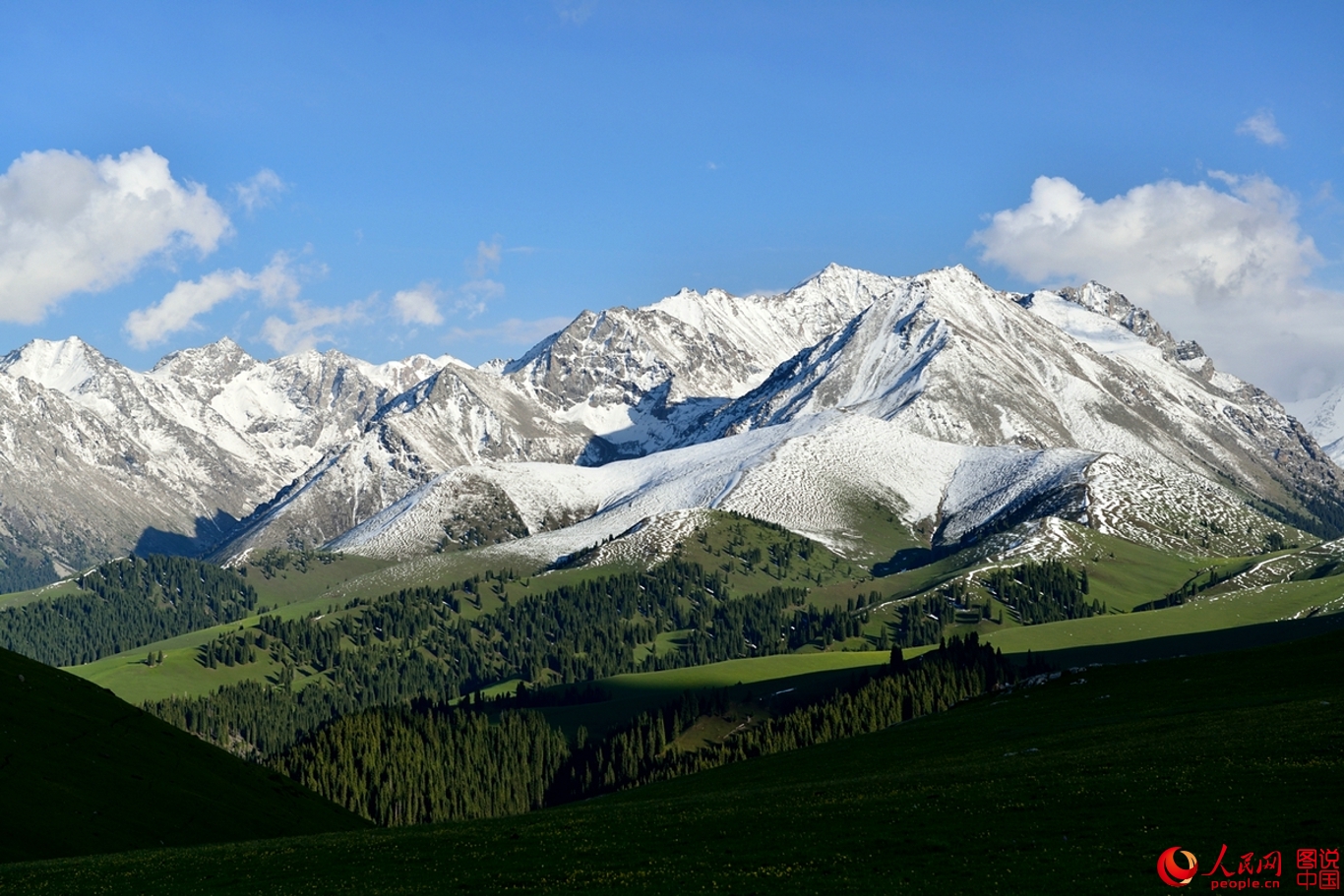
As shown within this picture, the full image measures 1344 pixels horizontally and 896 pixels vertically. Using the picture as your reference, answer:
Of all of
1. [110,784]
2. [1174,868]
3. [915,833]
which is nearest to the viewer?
[1174,868]

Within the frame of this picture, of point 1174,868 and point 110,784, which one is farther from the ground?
point 110,784

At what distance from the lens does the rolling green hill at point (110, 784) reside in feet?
267

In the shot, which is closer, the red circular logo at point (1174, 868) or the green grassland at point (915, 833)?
the red circular logo at point (1174, 868)

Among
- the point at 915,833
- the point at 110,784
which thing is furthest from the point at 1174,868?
the point at 110,784

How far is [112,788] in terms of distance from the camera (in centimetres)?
9162

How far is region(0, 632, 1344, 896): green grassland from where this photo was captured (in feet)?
162

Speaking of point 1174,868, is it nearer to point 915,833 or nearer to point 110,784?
point 915,833

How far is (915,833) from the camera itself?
56.7 m

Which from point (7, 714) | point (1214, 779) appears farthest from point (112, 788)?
point (1214, 779)

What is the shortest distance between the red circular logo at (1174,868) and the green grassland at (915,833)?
44 cm

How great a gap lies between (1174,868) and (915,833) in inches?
524

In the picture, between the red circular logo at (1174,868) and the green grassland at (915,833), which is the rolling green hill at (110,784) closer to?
the green grassland at (915,833)

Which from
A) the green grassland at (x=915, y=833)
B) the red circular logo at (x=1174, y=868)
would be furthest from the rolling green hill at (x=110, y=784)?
the red circular logo at (x=1174, y=868)

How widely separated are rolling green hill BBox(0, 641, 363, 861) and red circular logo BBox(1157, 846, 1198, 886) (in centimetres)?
6155
